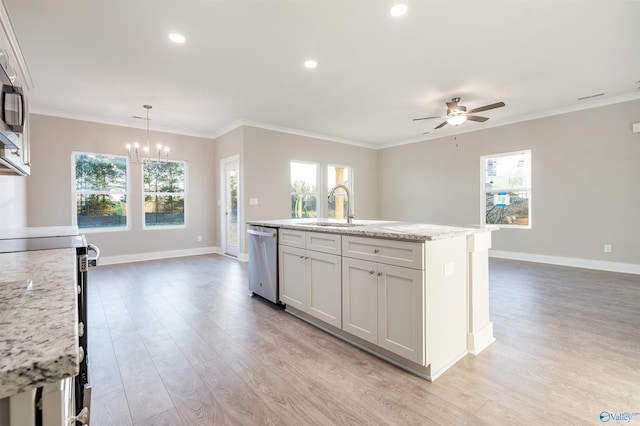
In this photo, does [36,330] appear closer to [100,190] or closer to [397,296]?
[397,296]

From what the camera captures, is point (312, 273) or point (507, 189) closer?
point (312, 273)

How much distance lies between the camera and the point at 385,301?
2.04m

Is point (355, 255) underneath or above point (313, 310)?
above

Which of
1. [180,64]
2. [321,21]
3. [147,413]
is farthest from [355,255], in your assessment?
[180,64]

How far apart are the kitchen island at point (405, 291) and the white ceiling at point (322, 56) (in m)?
1.92

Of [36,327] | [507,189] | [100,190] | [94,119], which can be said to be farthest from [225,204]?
[36,327]

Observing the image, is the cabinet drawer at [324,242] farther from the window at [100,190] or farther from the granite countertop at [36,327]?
the window at [100,190]

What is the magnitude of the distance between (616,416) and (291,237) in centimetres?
247

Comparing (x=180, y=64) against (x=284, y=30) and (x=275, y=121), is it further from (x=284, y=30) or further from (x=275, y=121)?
(x=275, y=121)

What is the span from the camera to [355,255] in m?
2.25

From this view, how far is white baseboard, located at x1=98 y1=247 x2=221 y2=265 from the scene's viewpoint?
18.1ft

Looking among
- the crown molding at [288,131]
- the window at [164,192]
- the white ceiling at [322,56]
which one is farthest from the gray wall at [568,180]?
the window at [164,192]

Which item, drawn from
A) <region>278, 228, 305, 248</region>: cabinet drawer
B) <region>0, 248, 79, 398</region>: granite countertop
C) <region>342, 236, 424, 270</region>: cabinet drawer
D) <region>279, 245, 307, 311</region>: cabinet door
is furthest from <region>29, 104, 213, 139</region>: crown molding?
<region>0, 248, 79, 398</region>: granite countertop

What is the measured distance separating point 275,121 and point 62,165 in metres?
3.78
